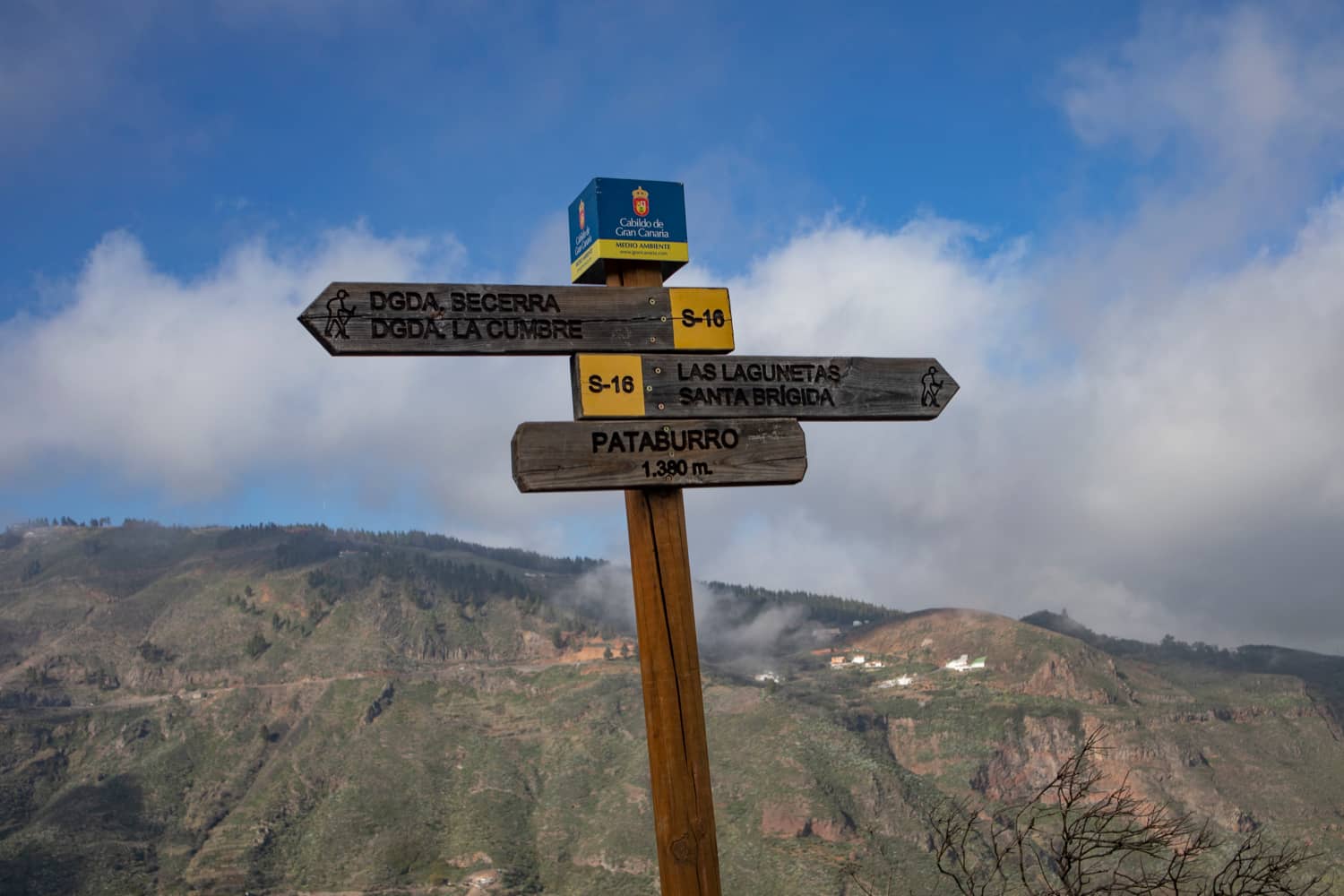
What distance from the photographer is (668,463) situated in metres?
5.51

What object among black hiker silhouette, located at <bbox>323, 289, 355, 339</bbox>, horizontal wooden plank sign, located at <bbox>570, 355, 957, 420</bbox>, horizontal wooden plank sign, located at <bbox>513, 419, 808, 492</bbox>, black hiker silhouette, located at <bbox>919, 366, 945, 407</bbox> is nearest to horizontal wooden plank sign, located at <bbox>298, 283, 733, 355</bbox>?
black hiker silhouette, located at <bbox>323, 289, 355, 339</bbox>

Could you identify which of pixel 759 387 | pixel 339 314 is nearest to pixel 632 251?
pixel 759 387

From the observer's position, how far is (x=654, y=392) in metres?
5.61

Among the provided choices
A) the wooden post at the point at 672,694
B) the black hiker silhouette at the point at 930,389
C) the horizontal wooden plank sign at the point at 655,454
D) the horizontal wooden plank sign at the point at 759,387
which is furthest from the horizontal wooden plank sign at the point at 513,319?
the black hiker silhouette at the point at 930,389

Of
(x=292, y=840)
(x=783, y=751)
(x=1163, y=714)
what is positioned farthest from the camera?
(x=1163, y=714)

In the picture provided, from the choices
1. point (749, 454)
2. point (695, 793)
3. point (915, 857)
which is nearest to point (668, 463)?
point (749, 454)

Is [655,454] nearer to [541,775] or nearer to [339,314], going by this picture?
[339,314]

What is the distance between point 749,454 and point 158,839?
15913 centimetres

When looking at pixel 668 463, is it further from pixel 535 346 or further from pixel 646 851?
pixel 646 851

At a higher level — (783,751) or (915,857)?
(783,751)

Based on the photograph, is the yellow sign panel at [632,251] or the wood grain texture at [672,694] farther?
the yellow sign panel at [632,251]

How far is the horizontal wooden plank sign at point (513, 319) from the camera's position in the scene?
17.3 feet

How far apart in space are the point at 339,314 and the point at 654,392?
140 centimetres

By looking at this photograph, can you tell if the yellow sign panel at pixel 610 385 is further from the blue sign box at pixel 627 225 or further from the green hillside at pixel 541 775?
the green hillside at pixel 541 775
